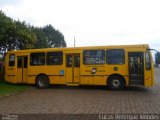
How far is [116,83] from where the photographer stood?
1886 cm

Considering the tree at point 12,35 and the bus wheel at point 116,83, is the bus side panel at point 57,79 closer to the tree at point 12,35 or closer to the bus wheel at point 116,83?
the bus wheel at point 116,83

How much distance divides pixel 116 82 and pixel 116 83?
0.20 ft

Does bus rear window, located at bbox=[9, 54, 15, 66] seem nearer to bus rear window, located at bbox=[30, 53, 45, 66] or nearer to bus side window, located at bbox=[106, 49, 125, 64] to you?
A: bus rear window, located at bbox=[30, 53, 45, 66]

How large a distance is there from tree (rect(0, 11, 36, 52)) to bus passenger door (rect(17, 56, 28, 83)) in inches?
176

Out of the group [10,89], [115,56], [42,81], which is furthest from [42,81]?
[115,56]

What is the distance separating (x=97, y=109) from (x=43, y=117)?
2.33 meters

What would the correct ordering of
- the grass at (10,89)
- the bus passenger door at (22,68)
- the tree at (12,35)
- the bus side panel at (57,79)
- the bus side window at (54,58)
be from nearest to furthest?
the grass at (10,89) → the bus side panel at (57,79) → the bus side window at (54,58) → the bus passenger door at (22,68) → the tree at (12,35)

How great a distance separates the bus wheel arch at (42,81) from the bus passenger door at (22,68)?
4.07ft

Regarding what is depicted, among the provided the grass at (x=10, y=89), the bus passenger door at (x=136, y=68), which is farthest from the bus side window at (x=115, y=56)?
the grass at (x=10, y=89)

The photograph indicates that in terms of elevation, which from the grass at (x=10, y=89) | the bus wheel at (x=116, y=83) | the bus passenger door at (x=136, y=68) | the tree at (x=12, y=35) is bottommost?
the grass at (x=10, y=89)

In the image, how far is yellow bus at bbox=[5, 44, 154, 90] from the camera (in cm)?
1820

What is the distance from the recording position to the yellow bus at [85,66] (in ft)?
59.7

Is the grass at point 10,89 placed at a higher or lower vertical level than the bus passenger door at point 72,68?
lower

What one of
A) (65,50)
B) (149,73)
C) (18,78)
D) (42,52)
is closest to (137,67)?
(149,73)
